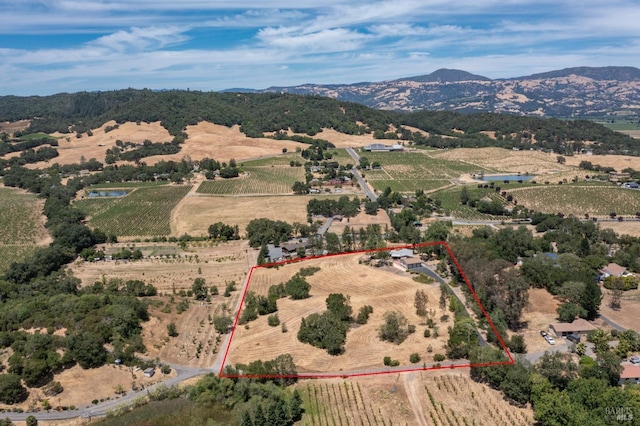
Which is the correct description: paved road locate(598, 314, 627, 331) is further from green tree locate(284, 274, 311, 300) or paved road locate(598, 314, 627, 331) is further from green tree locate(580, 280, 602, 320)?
green tree locate(284, 274, 311, 300)

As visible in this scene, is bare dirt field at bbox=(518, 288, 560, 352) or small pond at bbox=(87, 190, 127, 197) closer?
bare dirt field at bbox=(518, 288, 560, 352)

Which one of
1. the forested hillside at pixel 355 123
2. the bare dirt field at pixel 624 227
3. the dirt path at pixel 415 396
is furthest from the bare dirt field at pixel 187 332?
the forested hillside at pixel 355 123

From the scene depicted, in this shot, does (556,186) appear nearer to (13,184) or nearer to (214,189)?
(214,189)

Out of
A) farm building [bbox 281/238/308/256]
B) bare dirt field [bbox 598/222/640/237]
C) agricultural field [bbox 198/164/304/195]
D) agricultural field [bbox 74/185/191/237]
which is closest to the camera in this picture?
farm building [bbox 281/238/308/256]

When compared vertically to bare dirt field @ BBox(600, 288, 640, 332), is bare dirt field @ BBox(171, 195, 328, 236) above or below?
above

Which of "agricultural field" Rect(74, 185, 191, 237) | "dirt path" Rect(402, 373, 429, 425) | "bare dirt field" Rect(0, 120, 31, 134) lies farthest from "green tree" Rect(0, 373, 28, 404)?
"bare dirt field" Rect(0, 120, 31, 134)

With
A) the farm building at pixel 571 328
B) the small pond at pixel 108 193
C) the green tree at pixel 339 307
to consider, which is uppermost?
the small pond at pixel 108 193

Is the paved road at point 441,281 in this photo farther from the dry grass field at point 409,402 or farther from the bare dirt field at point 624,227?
the bare dirt field at point 624,227
